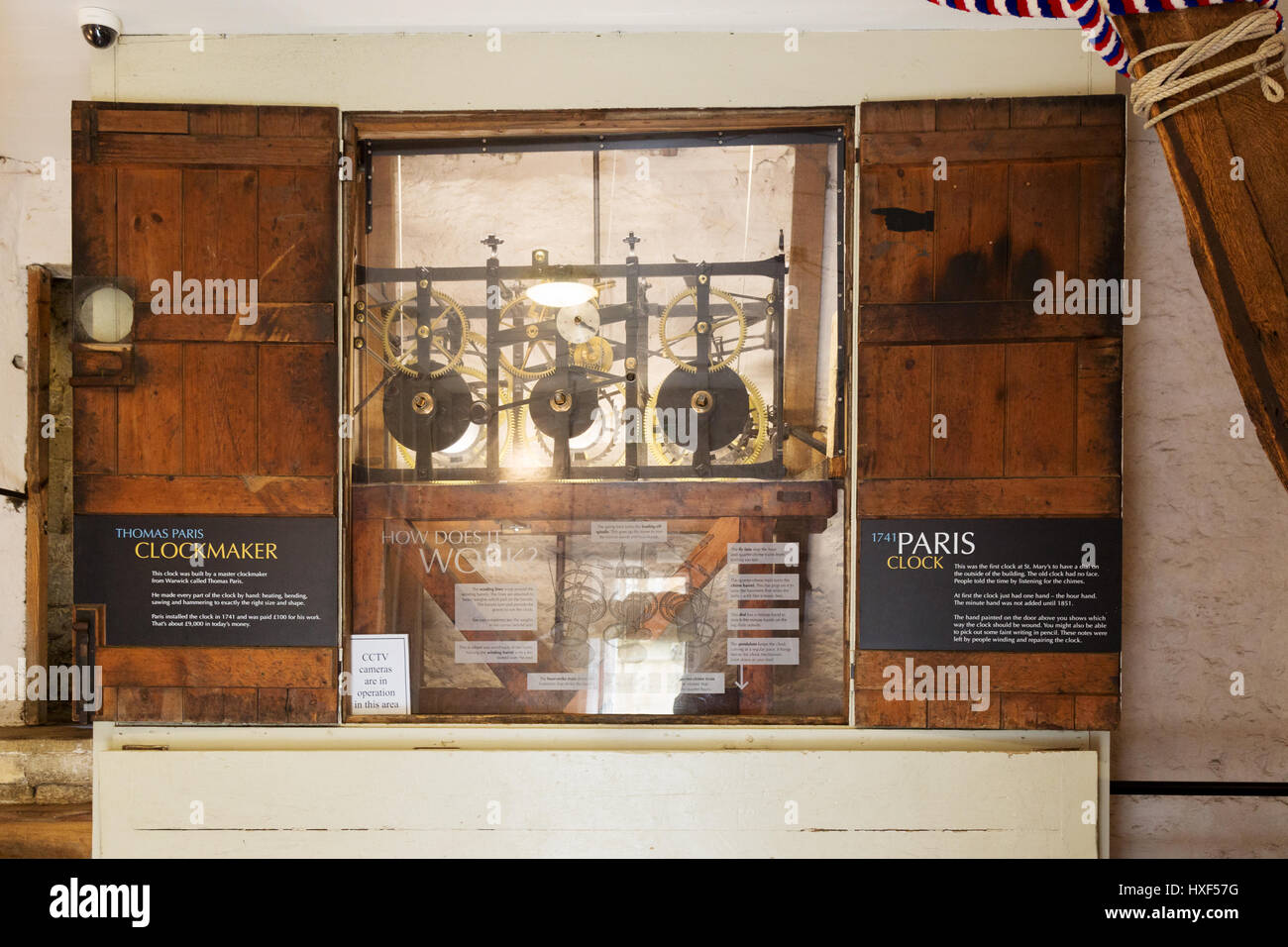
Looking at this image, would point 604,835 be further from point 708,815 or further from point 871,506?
point 871,506

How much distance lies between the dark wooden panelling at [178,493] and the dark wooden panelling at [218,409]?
46 mm

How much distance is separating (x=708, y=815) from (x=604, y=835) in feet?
1.18

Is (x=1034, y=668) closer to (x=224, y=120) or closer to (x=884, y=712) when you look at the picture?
(x=884, y=712)

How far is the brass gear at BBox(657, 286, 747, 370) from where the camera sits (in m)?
2.73

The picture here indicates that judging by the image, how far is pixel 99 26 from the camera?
8.38 feet

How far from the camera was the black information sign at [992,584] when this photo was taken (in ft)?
8.36

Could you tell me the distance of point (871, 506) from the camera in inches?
102

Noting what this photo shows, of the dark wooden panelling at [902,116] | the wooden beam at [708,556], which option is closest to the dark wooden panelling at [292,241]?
the wooden beam at [708,556]

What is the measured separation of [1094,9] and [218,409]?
267 centimetres

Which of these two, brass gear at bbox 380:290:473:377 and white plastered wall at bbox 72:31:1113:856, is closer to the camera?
white plastered wall at bbox 72:31:1113:856

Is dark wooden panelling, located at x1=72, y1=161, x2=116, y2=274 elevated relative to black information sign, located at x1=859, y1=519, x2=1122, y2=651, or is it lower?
elevated

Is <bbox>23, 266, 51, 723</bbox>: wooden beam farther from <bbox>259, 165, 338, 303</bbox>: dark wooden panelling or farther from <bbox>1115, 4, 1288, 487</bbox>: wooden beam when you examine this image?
<bbox>1115, 4, 1288, 487</bbox>: wooden beam

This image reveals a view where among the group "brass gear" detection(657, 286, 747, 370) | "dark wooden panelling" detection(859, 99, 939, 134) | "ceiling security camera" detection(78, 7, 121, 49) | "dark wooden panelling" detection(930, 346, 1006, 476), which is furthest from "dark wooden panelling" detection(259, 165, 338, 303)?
"dark wooden panelling" detection(930, 346, 1006, 476)

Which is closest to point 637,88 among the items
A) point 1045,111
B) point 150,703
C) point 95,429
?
point 1045,111
